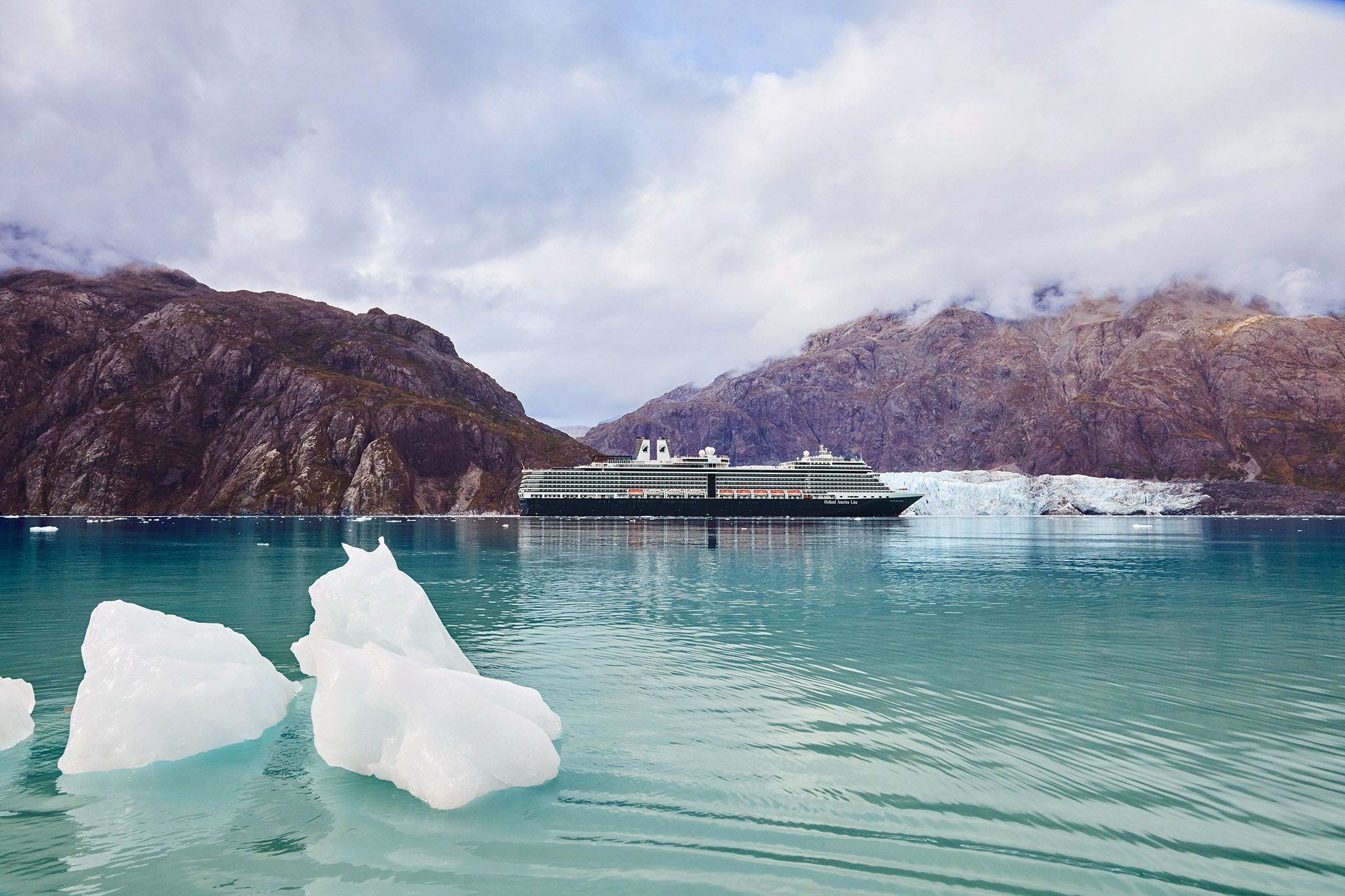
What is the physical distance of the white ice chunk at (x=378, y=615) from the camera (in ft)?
51.6

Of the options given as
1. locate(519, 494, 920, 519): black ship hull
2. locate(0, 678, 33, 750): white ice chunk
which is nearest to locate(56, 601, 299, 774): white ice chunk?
locate(0, 678, 33, 750): white ice chunk

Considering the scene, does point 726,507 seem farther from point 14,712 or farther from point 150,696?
point 150,696

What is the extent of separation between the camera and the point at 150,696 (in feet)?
44.5

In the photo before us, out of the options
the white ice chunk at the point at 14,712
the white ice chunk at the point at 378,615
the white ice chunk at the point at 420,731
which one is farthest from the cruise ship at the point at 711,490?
the white ice chunk at the point at 420,731

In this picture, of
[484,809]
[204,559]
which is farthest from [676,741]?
[204,559]

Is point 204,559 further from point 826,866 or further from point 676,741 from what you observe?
point 826,866

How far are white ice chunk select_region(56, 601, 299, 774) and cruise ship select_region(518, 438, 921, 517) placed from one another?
521 ft

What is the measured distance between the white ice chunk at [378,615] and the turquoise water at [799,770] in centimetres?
233

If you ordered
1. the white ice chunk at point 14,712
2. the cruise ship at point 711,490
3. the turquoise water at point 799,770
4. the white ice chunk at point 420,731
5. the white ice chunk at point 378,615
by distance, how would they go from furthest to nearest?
1. the cruise ship at point 711,490
2. the white ice chunk at point 378,615
3. the white ice chunk at point 14,712
4. the white ice chunk at point 420,731
5. the turquoise water at point 799,770

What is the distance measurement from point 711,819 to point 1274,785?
982 centimetres

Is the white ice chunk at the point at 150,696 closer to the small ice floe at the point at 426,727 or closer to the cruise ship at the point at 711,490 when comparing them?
the small ice floe at the point at 426,727

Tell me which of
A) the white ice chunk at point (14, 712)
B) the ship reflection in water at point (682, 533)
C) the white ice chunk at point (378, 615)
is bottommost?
the ship reflection in water at point (682, 533)

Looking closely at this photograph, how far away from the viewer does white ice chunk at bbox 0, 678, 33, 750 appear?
47.5 feet

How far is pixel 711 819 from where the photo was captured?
11.0m
